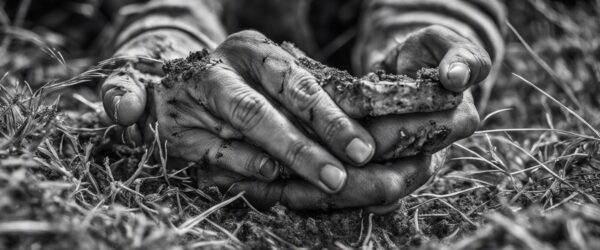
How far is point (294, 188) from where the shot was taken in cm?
98

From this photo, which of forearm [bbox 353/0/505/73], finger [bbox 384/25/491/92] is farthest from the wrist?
finger [bbox 384/25/491/92]

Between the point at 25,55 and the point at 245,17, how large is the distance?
94 centimetres

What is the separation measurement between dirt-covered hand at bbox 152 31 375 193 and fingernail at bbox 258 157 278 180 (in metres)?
0.02

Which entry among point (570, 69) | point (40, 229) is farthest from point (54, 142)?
point (570, 69)

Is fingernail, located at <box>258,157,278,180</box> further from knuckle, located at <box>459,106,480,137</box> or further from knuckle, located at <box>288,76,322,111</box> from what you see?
knuckle, located at <box>459,106,480,137</box>

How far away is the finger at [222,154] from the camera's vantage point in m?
0.97

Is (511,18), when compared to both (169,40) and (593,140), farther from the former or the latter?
(169,40)

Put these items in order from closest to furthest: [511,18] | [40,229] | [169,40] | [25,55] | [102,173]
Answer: [40,229], [102,173], [169,40], [25,55], [511,18]

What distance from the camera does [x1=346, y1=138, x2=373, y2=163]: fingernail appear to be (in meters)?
0.88

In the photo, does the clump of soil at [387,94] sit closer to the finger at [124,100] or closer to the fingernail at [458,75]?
the fingernail at [458,75]

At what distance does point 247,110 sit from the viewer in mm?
917

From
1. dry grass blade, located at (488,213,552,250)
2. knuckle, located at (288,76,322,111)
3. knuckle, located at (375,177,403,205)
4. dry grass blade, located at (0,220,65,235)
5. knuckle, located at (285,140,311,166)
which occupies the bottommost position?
knuckle, located at (375,177,403,205)

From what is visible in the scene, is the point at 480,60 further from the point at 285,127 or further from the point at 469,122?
the point at 285,127

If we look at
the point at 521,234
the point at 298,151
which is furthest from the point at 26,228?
the point at 521,234
